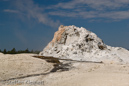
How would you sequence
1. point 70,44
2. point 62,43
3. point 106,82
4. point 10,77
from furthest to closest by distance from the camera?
point 62,43, point 70,44, point 10,77, point 106,82

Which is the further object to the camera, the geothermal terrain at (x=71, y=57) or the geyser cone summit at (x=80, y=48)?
the geyser cone summit at (x=80, y=48)

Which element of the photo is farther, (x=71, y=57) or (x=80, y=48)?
(x=80, y=48)

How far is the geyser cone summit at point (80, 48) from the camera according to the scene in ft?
54.9

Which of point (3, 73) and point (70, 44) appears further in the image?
point (70, 44)

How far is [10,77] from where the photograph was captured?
882cm

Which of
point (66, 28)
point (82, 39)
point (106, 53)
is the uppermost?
point (66, 28)

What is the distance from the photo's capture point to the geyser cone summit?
16.7m

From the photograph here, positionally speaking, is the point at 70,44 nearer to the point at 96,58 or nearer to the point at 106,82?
the point at 96,58

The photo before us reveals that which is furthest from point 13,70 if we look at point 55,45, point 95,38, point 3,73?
point 95,38

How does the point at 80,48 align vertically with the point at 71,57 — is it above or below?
above

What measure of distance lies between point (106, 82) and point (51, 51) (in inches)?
489

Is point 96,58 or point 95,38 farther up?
point 95,38

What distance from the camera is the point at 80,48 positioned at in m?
17.9

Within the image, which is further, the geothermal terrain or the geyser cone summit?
the geyser cone summit
